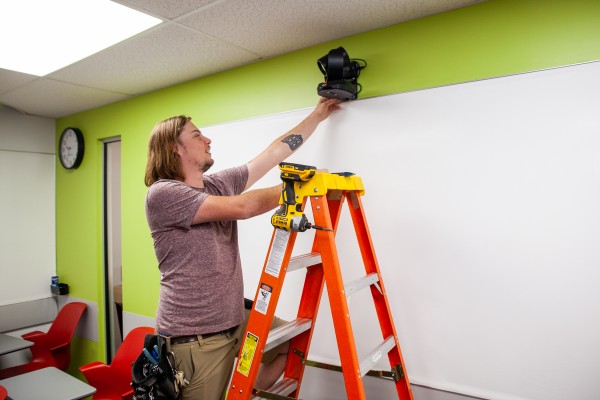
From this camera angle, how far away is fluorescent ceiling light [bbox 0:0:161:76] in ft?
5.24

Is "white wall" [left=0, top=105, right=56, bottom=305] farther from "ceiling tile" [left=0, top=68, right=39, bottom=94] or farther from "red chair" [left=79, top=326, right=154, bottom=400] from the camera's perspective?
"red chair" [left=79, top=326, right=154, bottom=400]

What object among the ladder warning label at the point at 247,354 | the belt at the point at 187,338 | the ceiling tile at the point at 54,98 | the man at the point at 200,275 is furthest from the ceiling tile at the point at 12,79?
the ladder warning label at the point at 247,354

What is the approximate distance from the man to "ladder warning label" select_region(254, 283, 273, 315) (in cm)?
22

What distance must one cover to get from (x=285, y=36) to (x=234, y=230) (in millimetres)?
971

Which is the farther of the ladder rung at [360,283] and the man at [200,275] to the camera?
the man at [200,275]

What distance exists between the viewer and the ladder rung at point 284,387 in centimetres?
146

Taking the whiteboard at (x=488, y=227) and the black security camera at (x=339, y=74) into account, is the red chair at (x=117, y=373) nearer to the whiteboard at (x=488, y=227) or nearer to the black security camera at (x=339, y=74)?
the whiteboard at (x=488, y=227)

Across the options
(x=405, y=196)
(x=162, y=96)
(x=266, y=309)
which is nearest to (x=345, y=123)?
(x=405, y=196)

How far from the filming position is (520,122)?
4.68ft

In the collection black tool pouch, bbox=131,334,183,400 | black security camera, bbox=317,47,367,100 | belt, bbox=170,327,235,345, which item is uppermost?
black security camera, bbox=317,47,367,100

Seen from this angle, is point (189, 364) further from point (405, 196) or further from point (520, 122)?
point (520, 122)

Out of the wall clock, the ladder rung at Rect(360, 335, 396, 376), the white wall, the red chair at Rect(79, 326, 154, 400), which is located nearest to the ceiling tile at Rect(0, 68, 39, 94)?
the wall clock

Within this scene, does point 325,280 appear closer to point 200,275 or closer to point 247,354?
point 247,354

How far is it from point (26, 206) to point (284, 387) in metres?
3.31
